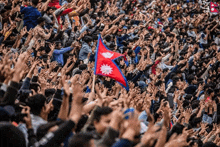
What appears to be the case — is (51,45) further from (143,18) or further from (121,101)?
(143,18)

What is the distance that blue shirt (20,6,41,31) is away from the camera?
25.1 ft

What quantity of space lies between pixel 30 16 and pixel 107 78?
2585 millimetres

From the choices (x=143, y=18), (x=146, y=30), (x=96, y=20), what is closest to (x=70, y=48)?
(x=96, y=20)

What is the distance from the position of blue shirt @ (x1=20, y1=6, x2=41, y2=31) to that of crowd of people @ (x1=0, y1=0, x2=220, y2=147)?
26 millimetres

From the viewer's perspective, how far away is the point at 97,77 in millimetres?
7398

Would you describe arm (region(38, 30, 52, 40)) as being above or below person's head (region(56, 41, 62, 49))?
above

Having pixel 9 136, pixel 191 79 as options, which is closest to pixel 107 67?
pixel 9 136

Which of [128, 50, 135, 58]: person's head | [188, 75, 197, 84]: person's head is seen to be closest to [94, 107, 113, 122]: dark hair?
[128, 50, 135, 58]: person's head

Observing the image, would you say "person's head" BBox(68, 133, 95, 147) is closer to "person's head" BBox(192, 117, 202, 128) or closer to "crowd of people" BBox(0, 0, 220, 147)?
"crowd of people" BBox(0, 0, 220, 147)

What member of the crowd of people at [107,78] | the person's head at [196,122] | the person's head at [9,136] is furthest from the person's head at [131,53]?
the person's head at [9,136]

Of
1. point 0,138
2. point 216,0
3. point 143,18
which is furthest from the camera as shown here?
point 216,0

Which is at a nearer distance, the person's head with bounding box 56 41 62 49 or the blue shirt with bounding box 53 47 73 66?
the blue shirt with bounding box 53 47 73 66

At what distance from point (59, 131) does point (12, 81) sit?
0.91 metres

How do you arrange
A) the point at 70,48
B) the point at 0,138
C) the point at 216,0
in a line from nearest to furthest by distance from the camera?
the point at 0,138
the point at 70,48
the point at 216,0
